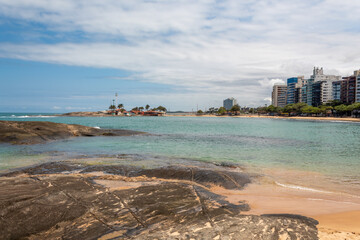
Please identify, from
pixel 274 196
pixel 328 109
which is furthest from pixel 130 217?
pixel 328 109

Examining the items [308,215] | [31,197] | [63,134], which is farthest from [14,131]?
[308,215]

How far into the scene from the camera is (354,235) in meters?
4.86

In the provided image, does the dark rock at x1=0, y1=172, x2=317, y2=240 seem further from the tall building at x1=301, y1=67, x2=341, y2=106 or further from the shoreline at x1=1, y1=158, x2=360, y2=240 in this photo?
the tall building at x1=301, y1=67, x2=341, y2=106

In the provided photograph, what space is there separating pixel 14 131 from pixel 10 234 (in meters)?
21.4

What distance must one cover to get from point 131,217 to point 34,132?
72.2ft

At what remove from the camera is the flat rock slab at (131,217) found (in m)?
4.62

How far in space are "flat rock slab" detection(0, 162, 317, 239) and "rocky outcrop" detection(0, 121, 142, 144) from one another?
1697cm

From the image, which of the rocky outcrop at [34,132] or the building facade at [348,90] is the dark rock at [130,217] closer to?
the rocky outcrop at [34,132]

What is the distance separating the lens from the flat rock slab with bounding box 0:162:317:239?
462 cm

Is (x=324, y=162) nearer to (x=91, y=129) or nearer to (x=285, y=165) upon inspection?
(x=285, y=165)

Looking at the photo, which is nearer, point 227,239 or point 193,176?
point 227,239

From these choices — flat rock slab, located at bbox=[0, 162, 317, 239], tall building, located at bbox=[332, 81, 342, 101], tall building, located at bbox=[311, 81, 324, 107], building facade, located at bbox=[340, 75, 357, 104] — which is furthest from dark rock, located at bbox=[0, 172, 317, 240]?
tall building, located at bbox=[311, 81, 324, 107]

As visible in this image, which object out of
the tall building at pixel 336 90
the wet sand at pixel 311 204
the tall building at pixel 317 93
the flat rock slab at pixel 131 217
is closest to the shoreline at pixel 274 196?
the wet sand at pixel 311 204

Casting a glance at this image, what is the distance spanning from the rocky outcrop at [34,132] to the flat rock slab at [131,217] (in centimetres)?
1697
